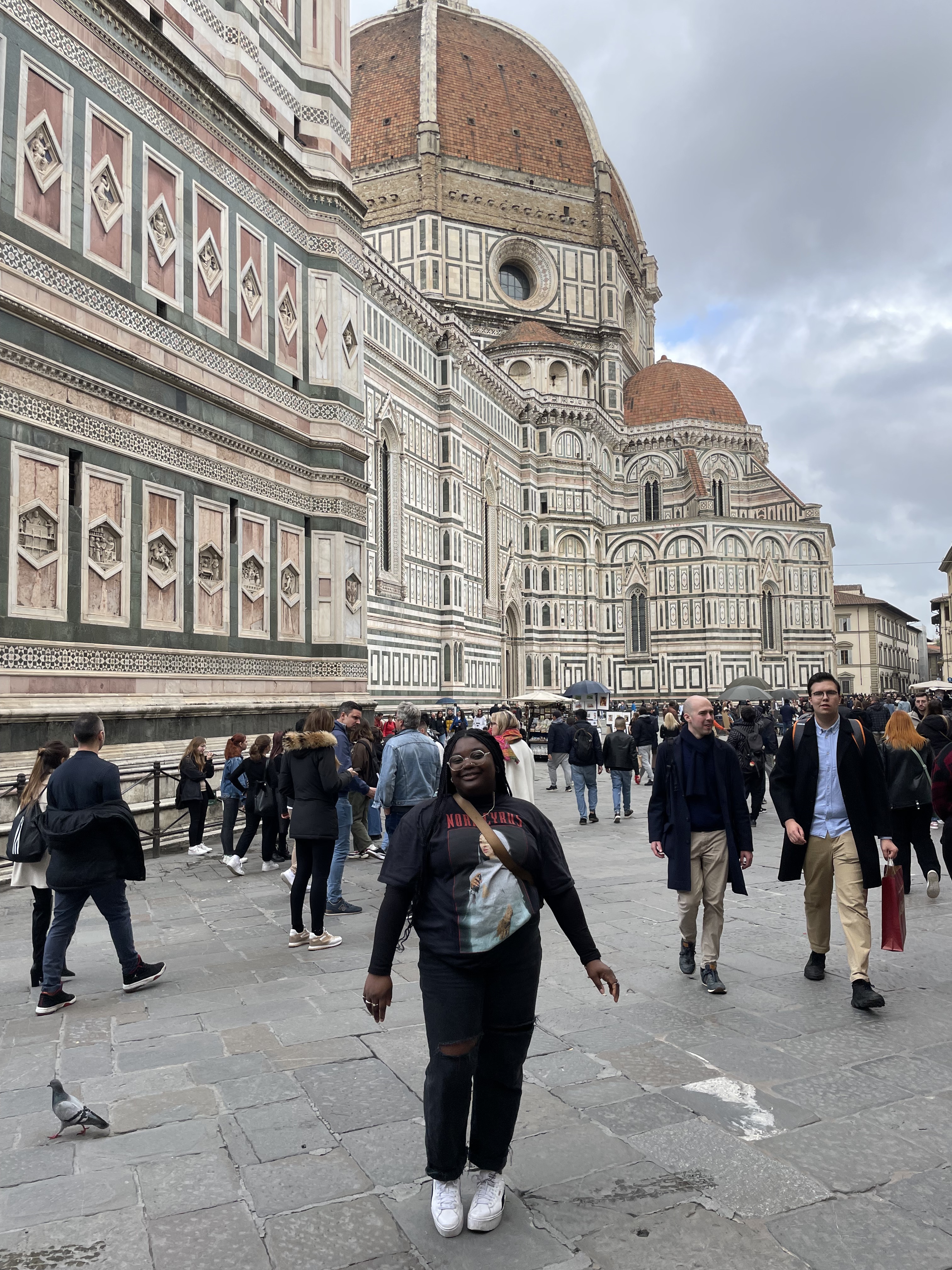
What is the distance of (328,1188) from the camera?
3.06 meters

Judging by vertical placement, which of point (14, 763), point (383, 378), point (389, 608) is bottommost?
point (14, 763)

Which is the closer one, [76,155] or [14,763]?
[14,763]

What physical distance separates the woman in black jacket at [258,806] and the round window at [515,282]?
49.4 metres

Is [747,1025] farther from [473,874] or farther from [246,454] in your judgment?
[246,454]

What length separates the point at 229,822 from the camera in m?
9.84

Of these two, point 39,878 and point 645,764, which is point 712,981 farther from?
point 645,764

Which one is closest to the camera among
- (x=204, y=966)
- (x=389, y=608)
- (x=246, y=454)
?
(x=204, y=966)

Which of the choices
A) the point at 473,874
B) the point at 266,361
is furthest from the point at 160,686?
the point at 473,874

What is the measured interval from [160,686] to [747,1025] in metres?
8.29

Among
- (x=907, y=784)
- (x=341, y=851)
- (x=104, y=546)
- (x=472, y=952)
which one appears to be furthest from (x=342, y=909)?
(x=104, y=546)

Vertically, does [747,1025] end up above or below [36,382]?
below

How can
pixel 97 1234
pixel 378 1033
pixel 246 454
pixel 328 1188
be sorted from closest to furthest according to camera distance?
pixel 97 1234 < pixel 328 1188 < pixel 378 1033 < pixel 246 454

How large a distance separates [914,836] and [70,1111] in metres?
6.55

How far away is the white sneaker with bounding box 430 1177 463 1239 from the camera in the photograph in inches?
109
